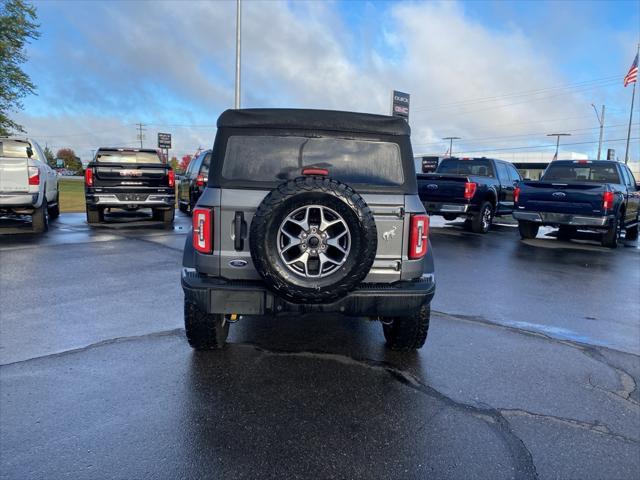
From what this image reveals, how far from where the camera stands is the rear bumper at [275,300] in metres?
3.44

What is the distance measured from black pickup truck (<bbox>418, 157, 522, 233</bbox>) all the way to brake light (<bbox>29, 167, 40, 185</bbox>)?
8793 millimetres

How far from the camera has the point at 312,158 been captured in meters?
3.80

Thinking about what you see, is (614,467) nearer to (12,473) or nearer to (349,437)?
(349,437)

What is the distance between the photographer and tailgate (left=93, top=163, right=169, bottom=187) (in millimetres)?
11774

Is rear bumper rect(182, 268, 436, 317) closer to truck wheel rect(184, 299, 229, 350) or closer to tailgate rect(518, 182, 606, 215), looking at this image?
truck wheel rect(184, 299, 229, 350)

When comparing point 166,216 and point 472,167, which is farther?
point 472,167

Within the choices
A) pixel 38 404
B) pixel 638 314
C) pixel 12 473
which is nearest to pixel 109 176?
pixel 38 404

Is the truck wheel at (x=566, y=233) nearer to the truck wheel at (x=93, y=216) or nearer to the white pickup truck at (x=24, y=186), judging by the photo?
the truck wheel at (x=93, y=216)

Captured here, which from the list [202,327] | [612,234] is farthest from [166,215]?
[612,234]

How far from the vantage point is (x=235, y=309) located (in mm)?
3455

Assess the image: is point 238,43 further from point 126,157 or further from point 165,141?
point 165,141

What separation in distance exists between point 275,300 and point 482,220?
10528 millimetres

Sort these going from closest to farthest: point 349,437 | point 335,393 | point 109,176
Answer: point 349,437 < point 335,393 < point 109,176

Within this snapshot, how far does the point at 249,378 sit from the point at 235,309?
0.56m
